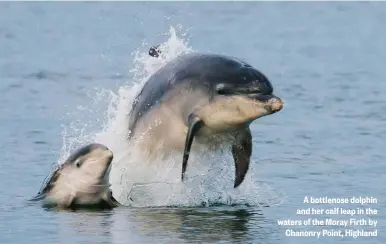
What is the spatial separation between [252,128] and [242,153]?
6182 mm

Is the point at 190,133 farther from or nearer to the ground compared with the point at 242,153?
farther from the ground

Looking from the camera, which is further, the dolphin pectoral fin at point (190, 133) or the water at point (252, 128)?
the dolphin pectoral fin at point (190, 133)

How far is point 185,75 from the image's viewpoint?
618 inches

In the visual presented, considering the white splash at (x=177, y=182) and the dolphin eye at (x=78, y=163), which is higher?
the dolphin eye at (x=78, y=163)

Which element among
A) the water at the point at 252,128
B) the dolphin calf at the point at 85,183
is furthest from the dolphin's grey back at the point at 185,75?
the dolphin calf at the point at 85,183

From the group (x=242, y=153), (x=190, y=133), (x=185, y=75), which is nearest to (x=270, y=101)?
(x=190, y=133)

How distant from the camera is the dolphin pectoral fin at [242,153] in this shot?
15.6 meters

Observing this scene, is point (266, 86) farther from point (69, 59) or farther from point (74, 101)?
point (69, 59)

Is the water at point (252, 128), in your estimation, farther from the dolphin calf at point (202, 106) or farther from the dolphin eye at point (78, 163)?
the dolphin eye at point (78, 163)

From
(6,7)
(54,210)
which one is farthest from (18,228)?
(6,7)

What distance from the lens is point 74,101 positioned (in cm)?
2508

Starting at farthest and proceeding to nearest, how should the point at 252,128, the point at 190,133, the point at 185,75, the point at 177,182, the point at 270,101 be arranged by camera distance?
1. the point at 252,128
2. the point at 177,182
3. the point at 185,75
4. the point at 190,133
5. the point at 270,101

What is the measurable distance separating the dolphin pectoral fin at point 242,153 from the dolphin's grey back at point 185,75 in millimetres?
734

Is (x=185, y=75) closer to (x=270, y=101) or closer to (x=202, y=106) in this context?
(x=202, y=106)
